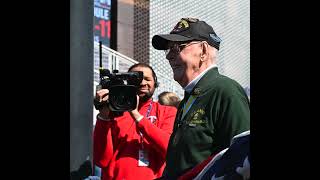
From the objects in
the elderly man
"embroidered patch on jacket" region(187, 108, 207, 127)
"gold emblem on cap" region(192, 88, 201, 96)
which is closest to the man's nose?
the elderly man

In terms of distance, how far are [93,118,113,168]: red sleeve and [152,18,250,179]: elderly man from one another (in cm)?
70

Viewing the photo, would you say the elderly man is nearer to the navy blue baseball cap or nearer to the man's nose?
the navy blue baseball cap

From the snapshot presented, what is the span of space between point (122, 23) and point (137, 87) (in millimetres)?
10483

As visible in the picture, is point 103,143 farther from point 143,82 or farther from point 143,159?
point 143,82

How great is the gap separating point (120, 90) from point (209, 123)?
838 millimetres

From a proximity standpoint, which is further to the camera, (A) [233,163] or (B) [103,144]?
(B) [103,144]

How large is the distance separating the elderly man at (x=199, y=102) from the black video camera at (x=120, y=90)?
418 mm

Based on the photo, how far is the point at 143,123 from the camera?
376cm

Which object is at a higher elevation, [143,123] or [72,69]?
[72,69]

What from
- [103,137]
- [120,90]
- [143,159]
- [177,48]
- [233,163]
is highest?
[177,48]

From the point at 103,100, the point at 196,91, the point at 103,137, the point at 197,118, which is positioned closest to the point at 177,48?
the point at 196,91

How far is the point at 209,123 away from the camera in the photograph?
120 inches
